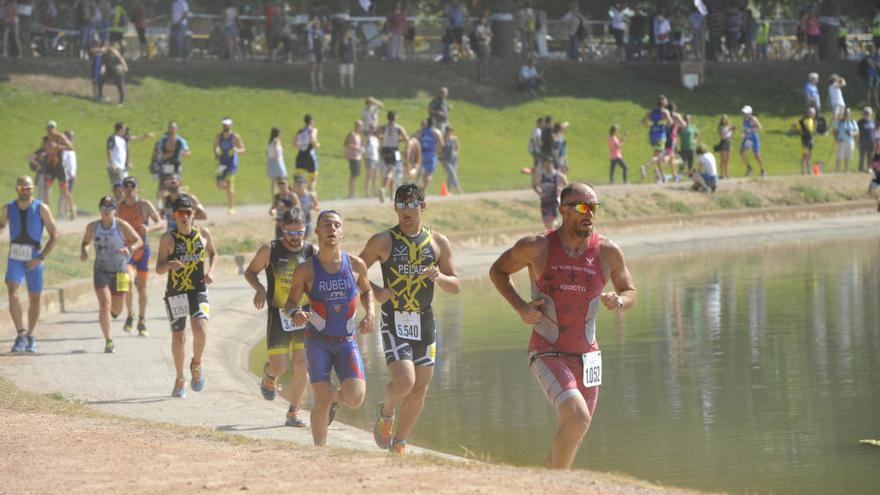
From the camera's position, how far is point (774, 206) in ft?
128

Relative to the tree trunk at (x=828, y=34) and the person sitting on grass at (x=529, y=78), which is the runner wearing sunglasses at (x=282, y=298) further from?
the tree trunk at (x=828, y=34)

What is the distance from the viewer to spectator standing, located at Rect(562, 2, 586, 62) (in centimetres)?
5166

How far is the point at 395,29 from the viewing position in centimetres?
4978

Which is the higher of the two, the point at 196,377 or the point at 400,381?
the point at 400,381

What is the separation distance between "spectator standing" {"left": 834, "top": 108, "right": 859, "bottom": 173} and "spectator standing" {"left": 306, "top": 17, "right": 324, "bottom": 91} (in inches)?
572

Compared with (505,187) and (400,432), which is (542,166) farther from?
(400,432)

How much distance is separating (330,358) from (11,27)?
35.0 m

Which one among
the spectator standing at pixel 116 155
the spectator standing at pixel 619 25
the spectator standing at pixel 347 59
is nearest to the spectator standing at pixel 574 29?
the spectator standing at pixel 619 25

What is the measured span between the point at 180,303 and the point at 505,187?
86.9ft

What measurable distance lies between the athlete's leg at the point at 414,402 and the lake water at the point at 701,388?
1.17m

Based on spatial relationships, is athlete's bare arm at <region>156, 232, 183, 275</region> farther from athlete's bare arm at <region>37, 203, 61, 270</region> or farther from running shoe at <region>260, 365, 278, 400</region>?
athlete's bare arm at <region>37, 203, 61, 270</region>

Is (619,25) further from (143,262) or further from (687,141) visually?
(143,262)

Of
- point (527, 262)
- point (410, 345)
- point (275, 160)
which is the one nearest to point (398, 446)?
point (410, 345)

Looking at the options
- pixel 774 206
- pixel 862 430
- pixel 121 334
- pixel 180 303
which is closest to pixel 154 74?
pixel 774 206
